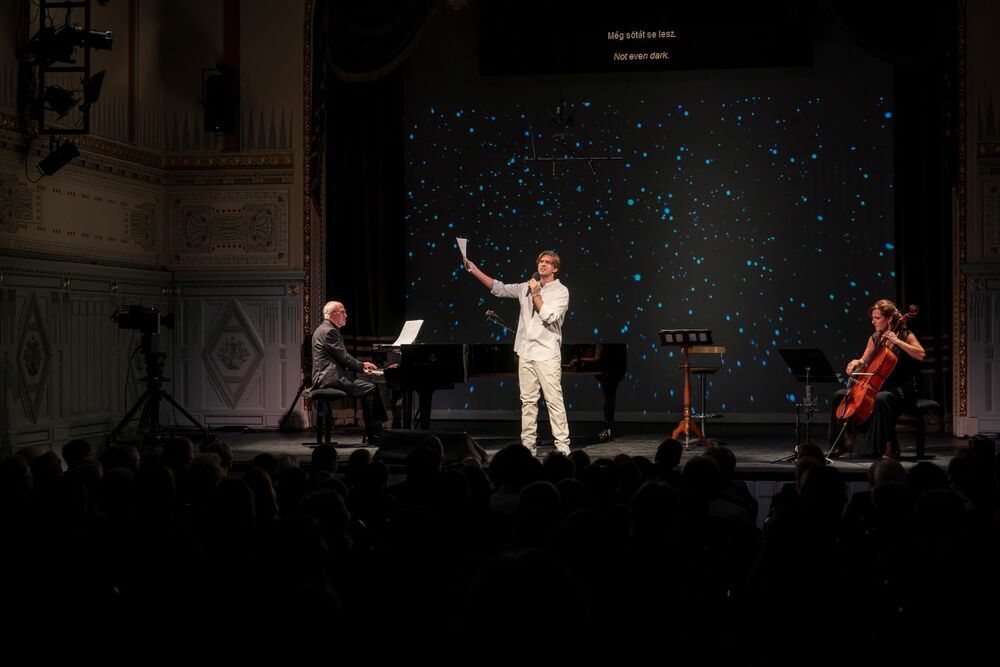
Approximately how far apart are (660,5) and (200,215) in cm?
481

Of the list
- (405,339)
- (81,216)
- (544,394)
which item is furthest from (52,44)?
(544,394)

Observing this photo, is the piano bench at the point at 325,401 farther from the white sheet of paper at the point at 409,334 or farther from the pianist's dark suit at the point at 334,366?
the white sheet of paper at the point at 409,334

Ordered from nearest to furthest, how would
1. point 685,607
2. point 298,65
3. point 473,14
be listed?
1. point 685,607
2. point 298,65
3. point 473,14

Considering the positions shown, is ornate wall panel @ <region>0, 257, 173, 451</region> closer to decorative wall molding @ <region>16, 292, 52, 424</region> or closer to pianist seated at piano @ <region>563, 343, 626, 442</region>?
decorative wall molding @ <region>16, 292, 52, 424</region>

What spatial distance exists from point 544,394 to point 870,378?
225cm

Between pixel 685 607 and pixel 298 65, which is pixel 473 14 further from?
pixel 685 607

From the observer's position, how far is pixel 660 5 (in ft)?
31.6

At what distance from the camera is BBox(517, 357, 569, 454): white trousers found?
7309mm

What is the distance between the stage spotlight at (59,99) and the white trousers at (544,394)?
3996mm

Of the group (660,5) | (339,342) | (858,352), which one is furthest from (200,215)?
(858,352)

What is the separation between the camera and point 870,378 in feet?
23.3

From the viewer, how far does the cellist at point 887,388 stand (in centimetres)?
709

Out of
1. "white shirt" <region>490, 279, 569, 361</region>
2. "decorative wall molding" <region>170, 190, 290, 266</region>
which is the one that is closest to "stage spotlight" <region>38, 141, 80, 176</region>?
"decorative wall molding" <region>170, 190, 290, 266</region>

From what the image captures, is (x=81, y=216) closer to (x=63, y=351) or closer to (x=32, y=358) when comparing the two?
(x=63, y=351)
